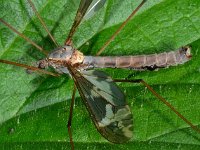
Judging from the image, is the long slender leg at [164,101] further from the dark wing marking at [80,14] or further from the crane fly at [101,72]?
the dark wing marking at [80,14]

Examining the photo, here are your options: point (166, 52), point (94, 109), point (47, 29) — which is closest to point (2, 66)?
point (47, 29)

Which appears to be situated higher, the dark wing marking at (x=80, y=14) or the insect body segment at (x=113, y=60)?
the dark wing marking at (x=80, y=14)

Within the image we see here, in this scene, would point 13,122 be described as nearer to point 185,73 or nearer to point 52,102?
point 52,102

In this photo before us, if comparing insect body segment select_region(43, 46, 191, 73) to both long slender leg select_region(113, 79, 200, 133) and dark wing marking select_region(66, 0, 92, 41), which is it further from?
long slender leg select_region(113, 79, 200, 133)

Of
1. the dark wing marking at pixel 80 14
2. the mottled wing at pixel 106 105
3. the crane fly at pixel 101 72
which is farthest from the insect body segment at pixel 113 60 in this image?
the mottled wing at pixel 106 105

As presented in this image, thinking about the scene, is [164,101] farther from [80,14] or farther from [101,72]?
[80,14]

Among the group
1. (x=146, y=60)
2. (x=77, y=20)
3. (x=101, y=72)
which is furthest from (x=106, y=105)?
(x=77, y=20)

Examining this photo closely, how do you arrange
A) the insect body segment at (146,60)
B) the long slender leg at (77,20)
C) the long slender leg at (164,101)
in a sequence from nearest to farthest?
the long slender leg at (164,101) → the insect body segment at (146,60) → the long slender leg at (77,20)

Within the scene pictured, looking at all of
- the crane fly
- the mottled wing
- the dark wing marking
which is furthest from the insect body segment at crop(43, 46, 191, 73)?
the mottled wing
